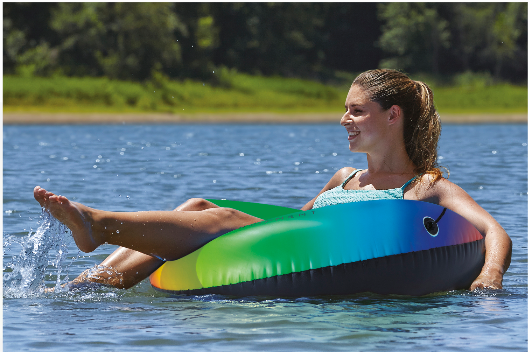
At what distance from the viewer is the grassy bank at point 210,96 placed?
27516 mm

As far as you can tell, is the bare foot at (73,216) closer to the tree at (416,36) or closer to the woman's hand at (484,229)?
the woman's hand at (484,229)

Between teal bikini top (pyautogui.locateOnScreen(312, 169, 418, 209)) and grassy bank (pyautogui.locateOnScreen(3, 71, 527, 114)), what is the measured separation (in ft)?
73.9

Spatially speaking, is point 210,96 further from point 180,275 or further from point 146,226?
point 146,226

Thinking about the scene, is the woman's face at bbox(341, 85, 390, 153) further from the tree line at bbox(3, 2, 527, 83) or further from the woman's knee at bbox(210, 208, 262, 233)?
the tree line at bbox(3, 2, 527, 83)

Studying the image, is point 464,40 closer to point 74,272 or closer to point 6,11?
point 6,11

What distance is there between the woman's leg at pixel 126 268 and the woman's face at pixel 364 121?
30.3 inches

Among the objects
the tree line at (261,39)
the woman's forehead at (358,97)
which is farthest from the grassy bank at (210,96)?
the woman's forehead at (358,97)

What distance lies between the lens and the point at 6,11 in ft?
103

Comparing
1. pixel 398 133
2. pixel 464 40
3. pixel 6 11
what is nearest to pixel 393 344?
pixel 398 133

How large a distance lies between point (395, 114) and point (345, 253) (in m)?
0.70

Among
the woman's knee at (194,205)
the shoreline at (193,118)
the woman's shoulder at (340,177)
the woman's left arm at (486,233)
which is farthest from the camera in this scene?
the shoreline at (193,118)

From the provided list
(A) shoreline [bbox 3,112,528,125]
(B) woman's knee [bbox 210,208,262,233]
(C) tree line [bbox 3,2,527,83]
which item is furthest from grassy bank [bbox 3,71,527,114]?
(B) woman's knee [bbox 210,208,262,233]

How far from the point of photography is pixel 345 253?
3920mm

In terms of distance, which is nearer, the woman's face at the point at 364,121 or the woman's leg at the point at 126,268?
the woman's face at the point at 364,121
